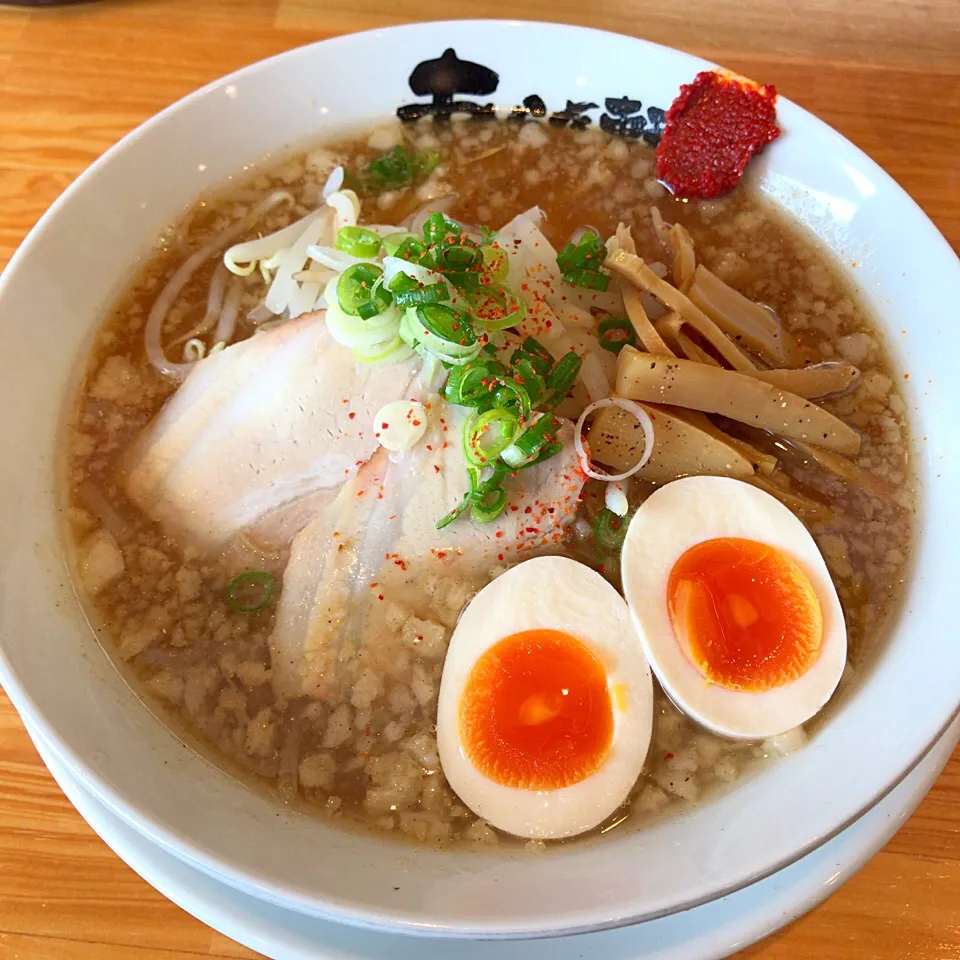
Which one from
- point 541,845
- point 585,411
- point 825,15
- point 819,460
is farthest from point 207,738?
point 825,15

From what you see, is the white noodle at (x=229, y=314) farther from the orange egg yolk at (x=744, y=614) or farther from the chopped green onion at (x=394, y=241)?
the orange egg yolk at (x=744, y=614)

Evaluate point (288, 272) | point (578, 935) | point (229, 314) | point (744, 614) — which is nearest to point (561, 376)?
point (744, 614)

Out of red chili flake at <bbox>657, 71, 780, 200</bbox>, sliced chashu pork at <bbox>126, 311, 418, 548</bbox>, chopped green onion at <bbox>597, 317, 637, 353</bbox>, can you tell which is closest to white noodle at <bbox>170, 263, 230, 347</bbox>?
sliced chashu pork at <bbox>126, 311, 418, 548</bbox>

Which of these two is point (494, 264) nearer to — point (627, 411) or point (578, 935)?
point (627, 411)

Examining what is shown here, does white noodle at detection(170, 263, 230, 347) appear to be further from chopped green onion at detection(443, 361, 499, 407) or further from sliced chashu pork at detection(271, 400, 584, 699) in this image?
chopped green onion at detection(443, 361, 499, 407)

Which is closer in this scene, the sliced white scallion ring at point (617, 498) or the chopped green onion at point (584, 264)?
the sliced white scallion ring at point (617, 498)

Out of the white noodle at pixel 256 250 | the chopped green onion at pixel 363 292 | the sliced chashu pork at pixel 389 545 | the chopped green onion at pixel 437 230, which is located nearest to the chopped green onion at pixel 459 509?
the sliced chashu pork at pixel 389 545
